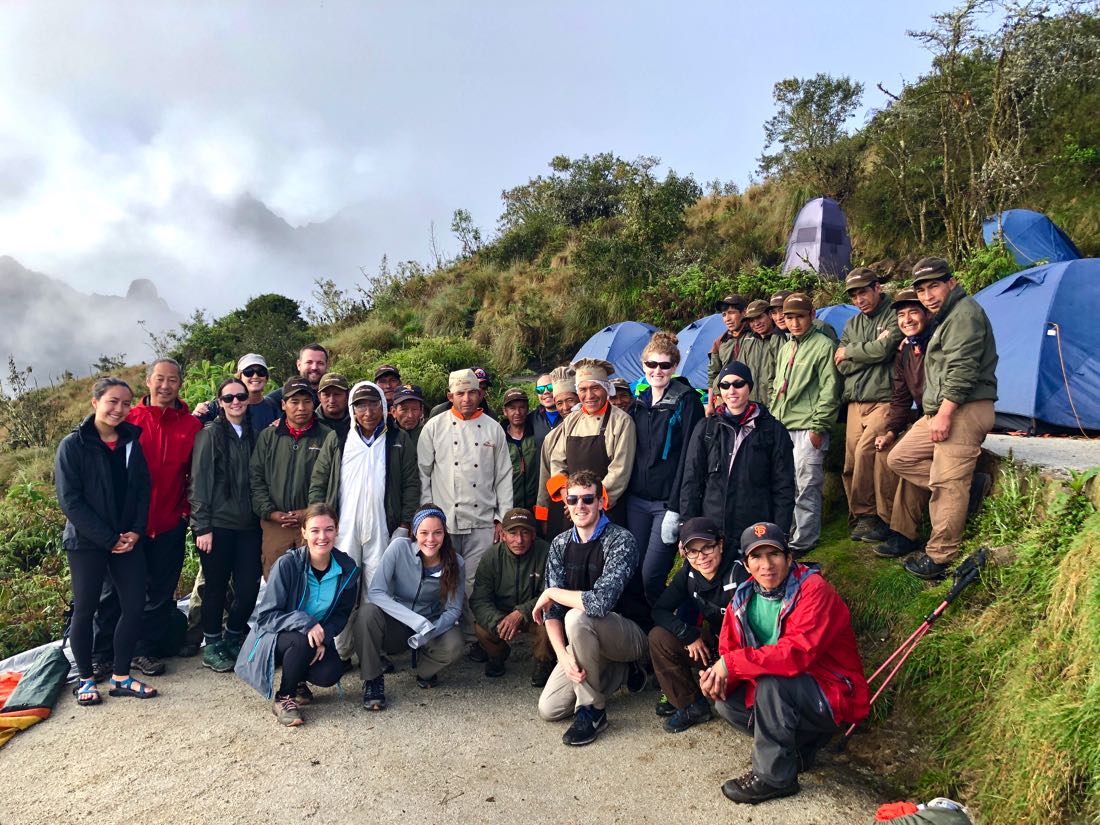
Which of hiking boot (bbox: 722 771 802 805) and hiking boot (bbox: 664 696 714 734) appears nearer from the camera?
hiking boot (bbox: 722 771 802 805)

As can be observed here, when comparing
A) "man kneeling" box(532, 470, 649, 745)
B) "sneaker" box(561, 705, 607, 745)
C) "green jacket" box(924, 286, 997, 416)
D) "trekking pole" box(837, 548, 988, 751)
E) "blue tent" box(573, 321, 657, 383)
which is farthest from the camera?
"blue tent" box(573, 321, 657, 383)

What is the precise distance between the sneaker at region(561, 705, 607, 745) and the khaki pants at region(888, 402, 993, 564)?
2.26m

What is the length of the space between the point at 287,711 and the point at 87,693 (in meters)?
1.29

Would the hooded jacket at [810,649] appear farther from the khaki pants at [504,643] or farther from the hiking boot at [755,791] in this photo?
the khaki pants at [504,643]

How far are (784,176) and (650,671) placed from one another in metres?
19.7

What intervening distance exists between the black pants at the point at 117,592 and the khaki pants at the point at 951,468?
4.94m

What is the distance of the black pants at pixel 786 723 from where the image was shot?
3.16 meters

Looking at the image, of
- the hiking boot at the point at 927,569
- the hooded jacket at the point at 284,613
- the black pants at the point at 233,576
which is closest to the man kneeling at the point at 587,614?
the hooded jacket at the point at 284,613

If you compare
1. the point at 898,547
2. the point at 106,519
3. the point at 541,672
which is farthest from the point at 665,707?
the point at 106,519

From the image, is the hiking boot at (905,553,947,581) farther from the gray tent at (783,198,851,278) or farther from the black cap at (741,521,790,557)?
the gray tent at (783,198,851,278)

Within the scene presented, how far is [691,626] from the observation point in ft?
13.1

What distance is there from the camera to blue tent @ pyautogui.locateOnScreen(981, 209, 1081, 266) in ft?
36.4

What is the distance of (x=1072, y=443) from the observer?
5.68 m

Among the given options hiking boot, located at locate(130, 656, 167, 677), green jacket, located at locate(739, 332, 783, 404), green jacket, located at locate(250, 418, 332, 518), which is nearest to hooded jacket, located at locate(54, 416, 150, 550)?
green jacket, located at locate(250, 418, 332, 518)
